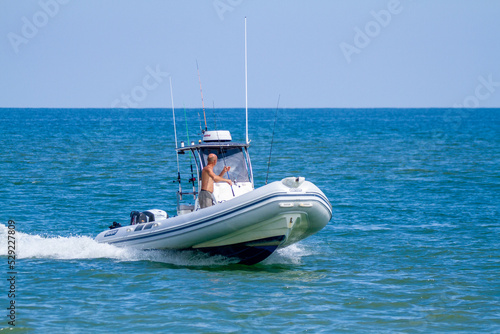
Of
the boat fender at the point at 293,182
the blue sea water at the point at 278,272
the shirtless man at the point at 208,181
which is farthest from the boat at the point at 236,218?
the blue sea water at the point at 278,272

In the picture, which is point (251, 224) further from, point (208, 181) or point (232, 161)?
point (232, 161)

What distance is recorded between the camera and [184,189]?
26000mm

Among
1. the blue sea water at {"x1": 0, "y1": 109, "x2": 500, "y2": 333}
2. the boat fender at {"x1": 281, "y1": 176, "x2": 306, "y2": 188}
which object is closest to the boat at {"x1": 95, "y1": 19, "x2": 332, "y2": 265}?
the boat fender at {"x1": 281, "y1": 176, "x2": 306, "y2": 188}

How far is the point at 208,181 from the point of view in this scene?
13000mm

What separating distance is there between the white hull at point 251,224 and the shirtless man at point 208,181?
1.78 feet

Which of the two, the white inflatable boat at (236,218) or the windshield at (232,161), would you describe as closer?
the white inflatable boat at (236,218)

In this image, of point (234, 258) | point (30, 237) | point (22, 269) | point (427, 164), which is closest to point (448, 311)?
point (234, 258)

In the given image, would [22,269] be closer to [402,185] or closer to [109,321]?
[109,321]

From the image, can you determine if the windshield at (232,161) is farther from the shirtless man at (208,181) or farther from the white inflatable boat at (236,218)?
the shirtless man at (208,181)

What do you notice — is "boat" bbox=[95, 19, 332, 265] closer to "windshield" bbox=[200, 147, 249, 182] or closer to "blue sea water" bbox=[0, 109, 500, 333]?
"windshield" bbox=[200, 147, 249, 182]

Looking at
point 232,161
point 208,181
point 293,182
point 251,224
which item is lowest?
point 251,224

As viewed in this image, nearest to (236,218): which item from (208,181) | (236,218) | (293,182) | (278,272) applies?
(236,218)

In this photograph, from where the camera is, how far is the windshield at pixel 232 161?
13711mm

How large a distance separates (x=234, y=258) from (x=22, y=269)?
3.63 metres
